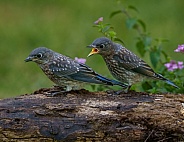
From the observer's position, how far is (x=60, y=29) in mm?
14445

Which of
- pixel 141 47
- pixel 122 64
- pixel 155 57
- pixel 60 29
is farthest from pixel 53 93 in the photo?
pixel 60 29

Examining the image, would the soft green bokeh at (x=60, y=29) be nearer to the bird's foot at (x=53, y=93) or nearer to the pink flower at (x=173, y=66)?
the pink flower at (x=173, y=66)

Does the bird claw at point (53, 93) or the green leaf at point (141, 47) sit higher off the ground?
the green leaf at point (141, 47)

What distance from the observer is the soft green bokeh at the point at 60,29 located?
12.4 m

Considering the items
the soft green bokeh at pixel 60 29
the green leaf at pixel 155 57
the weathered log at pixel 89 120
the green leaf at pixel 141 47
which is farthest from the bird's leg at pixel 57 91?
the soft green bokeh at pixel 60 29

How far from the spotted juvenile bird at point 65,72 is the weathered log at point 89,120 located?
1.34 feet

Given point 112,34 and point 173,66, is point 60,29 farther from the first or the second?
point 112,34

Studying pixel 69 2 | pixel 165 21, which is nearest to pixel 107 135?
pixel 165 21

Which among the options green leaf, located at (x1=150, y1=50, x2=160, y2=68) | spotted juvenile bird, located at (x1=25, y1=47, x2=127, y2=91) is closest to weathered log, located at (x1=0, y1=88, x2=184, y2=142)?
spotted juvenile bird, located at (x1=25, y1=47, x2=127, y2=91)

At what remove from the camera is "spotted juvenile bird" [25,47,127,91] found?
7.49m

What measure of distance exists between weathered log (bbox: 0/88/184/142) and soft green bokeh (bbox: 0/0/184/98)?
14.2ft

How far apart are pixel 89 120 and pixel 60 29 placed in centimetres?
769

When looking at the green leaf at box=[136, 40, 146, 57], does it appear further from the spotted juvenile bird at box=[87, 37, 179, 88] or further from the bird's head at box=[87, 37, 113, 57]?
the bird's head at box=[87, 37, 113, 57]

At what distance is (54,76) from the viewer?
7.53m
